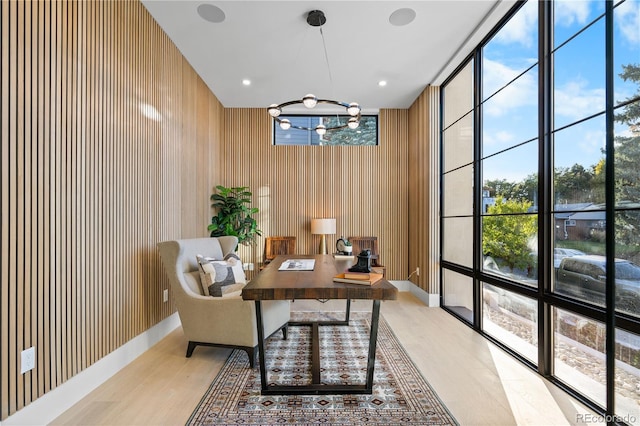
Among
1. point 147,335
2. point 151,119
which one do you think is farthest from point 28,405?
point 151,119

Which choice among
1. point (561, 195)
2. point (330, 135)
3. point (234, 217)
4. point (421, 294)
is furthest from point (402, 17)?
point (421, 294)

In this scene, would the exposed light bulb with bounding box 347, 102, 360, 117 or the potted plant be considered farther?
the potted plant

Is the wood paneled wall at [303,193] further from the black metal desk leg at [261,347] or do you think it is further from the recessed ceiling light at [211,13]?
the black metal desk leg at [261,347]

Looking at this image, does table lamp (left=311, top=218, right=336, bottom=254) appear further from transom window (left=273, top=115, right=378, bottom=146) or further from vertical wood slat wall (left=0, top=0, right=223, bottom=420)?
vertical wood slat wall (left=0, top=0, right=223, bottom=420)

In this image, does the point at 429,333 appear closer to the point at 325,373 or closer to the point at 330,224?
the point at 325,373

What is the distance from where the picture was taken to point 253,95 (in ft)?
14.6

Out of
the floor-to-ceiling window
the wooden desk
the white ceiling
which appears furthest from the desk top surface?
the white ceiling

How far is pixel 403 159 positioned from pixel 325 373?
375cm

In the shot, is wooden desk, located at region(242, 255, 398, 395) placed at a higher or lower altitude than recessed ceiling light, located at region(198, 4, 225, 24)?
lower

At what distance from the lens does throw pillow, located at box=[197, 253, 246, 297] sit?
2.49m

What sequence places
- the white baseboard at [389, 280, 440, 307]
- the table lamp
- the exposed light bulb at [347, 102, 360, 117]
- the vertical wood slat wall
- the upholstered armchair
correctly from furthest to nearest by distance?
1. the table lamp
2. the white baseboard at [389, 280, 440, 307]
3. the exposed light bulb at [347, 102, 360, 117]
4. the upholstered armchair
5. the vertical wood slat wall

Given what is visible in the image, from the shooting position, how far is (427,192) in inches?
165

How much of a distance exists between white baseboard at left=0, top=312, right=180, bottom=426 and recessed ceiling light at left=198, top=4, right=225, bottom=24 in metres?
2.97

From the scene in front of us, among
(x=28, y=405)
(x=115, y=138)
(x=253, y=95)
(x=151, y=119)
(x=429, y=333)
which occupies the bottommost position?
(x=429, y=333)
